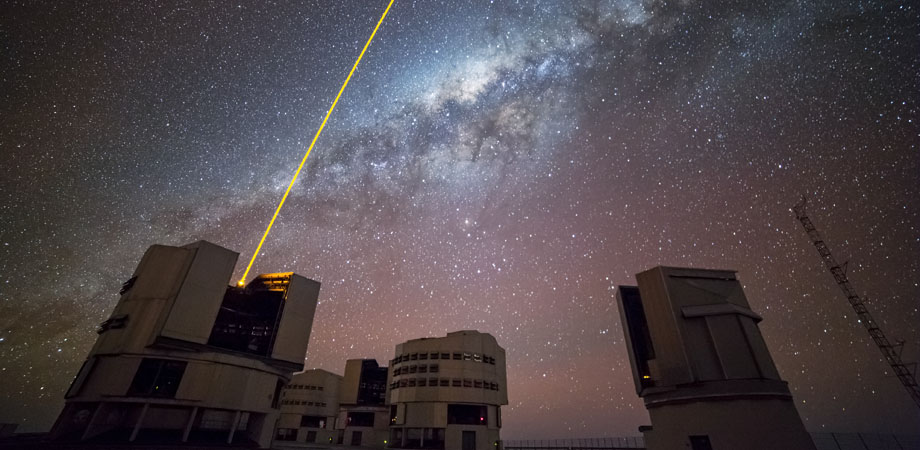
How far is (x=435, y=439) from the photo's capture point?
183 ft

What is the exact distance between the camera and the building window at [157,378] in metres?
33.3

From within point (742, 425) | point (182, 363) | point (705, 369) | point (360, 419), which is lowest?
point (742, 425)

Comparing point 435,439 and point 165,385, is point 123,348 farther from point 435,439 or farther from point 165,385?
point 435,439

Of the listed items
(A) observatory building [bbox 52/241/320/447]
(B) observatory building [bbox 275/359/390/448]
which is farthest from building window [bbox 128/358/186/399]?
(B) observatory building [bbox 275/359/390/448]

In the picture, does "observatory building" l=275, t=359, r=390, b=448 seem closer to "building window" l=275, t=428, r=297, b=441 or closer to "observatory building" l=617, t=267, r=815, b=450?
"building window" l=275, t=428, r=297, b=441

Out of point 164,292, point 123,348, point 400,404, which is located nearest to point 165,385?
point 123,348

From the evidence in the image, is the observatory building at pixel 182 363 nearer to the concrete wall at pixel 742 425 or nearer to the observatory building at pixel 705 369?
the observatory building at pixel 705 369

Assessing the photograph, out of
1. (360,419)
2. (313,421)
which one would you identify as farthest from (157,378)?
(313,421)

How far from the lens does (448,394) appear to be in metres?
57.2

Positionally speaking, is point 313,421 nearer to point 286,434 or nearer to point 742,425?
point 286,434

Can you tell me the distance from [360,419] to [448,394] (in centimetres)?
3116

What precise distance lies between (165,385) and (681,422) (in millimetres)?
45180

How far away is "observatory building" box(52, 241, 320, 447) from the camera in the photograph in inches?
1296

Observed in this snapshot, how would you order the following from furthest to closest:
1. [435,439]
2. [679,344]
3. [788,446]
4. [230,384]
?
1. [435,439]
2. [230,384]
3. [679,344]
4. [788,446]
